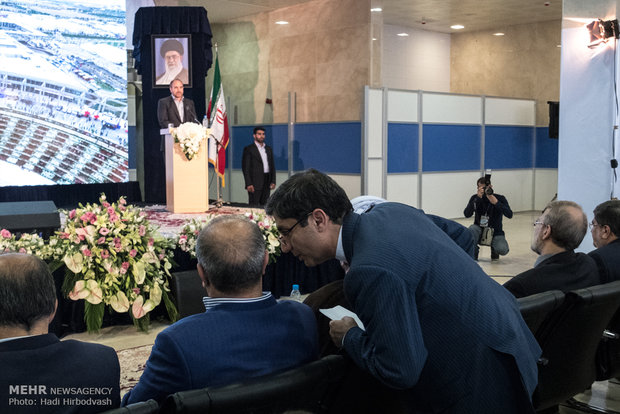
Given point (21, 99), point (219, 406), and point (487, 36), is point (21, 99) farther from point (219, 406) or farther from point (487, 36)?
point (487, 36)

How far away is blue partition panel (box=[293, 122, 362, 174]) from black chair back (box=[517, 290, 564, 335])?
25.8 feet

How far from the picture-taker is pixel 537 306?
203 centimetres

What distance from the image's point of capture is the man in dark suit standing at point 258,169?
31.6 ft

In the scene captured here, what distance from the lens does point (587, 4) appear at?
6387mm

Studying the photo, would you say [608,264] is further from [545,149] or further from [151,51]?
[545,149]

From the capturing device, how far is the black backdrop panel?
9.32 meters

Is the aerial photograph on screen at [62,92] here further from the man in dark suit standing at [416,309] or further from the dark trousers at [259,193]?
the man in dark suit standing at [416,309]

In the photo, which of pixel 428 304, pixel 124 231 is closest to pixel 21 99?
pixel 124 231

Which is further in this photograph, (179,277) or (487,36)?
(487,36)

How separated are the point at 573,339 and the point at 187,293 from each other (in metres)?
2.78

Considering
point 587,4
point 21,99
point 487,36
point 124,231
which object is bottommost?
point 124,231

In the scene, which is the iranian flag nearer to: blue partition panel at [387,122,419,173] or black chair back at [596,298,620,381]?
blue partition panel at [387,122,419,173]

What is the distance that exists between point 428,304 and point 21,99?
8.25m

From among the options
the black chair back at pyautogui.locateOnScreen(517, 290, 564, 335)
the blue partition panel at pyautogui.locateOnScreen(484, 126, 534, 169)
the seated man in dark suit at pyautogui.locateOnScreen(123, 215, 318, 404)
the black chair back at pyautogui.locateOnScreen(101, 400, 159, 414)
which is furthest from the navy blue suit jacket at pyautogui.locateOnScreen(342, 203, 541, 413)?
the blue partition panel at pyautogui.locateOnScreen(484, 126, 534, 169)
